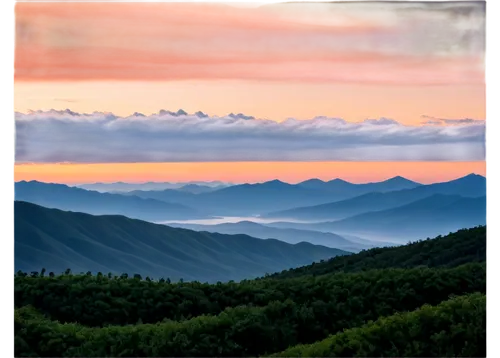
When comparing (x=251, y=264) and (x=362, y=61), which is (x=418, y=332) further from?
(x=362, y=61)

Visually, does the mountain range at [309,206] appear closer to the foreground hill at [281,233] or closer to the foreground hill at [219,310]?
the foreground hill at [281,233]

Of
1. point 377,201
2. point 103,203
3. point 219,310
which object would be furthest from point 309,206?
point 103,203

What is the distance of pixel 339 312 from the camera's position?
35.2ft

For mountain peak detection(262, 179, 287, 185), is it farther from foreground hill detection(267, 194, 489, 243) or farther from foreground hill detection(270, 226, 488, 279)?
foreground hill detection(270, 226, 488, 279)

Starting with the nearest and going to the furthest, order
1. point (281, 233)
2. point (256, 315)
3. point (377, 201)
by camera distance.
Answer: point (256, 315), point (281, 233), point (377, 201)

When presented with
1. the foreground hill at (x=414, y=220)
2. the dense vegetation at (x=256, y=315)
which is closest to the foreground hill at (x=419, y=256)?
the dense vegetation at (x=256, y=315)

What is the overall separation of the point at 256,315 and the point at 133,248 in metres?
2.35

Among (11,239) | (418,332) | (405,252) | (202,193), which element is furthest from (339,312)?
(11,239)

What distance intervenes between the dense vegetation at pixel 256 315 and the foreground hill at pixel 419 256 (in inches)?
27.6

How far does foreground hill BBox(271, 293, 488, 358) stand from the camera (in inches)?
360

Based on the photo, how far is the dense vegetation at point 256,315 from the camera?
30.7ft

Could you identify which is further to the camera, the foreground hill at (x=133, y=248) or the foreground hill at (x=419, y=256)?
the foreground hill at (x=419, y=256)

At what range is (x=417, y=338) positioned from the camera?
9.36m

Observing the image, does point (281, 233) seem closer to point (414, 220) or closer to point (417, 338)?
point (414, 220)
